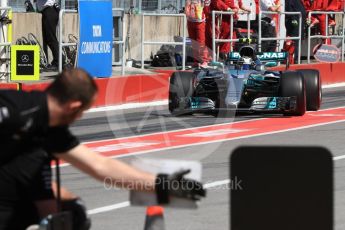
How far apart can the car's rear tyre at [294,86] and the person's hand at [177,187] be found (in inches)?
426

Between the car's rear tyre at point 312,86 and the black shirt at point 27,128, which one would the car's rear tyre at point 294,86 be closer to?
the car's rear tyre at point 312,86

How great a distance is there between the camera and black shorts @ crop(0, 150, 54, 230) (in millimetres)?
4852

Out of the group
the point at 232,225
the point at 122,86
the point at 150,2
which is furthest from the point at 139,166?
the point at 150,2

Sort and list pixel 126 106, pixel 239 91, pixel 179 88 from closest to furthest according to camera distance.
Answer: pixel 239 91, pixel 179 88, pixel 126 106

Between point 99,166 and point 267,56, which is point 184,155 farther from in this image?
point 99,166

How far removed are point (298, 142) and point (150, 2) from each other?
12648 millimetres

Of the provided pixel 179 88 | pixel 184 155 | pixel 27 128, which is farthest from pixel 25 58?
pixel 27 128

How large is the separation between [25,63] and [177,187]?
12481mm

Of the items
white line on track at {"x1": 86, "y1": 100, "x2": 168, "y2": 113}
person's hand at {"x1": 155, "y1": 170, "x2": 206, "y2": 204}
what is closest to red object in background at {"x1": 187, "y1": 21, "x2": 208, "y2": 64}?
white line on track at {"x1": 86, "y1": 100, "x2": 168, "y2": 113}

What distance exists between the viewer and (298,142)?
12.7 m

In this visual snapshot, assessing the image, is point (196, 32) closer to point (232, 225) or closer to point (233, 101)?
point (233, 101)

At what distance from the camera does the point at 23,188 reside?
491cm

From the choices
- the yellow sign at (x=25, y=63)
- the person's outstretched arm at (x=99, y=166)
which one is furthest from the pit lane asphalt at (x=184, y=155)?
the person's outstretched arm at (x=99, y=166)

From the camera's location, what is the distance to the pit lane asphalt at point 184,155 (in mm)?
8172
